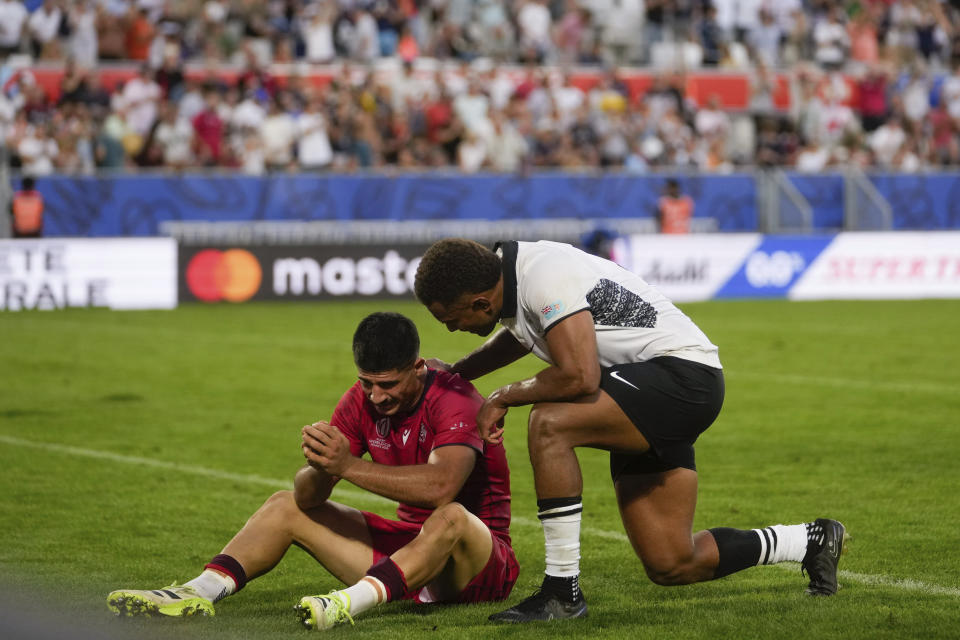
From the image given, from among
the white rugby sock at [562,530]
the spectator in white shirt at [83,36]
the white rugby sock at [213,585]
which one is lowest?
the white rugby sock at [213,585]

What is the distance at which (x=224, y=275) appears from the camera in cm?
2173

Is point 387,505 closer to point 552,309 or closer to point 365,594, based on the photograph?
point 365,594

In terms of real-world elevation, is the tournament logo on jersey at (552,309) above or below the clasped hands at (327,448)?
above

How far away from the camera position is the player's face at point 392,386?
5.43 meters

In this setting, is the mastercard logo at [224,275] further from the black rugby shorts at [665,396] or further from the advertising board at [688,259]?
the black rugby shorts at [665,396]

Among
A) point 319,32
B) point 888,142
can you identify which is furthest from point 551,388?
point 888,142

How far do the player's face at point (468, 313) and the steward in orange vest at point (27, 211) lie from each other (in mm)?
16414

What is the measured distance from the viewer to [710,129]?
27.5 meters

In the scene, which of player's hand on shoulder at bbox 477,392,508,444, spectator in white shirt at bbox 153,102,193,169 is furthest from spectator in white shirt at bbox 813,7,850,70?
player's hand on shoulder at bbox 477,392,508,444

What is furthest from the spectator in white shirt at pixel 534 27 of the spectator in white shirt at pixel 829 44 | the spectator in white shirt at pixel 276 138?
the spectator in white shirt at pixel 276 138

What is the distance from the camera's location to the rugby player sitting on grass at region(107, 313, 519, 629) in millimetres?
5395

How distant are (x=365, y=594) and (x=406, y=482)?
0.44 meters

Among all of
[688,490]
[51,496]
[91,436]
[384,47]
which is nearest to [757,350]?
[91,436]

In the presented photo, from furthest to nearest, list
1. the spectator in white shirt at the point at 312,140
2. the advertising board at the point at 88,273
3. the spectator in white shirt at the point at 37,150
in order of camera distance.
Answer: the spectator in white shirt at the point at 312,140, the spectator in white shirt at the point at 37,150, the advertising board at the point at 88,273
